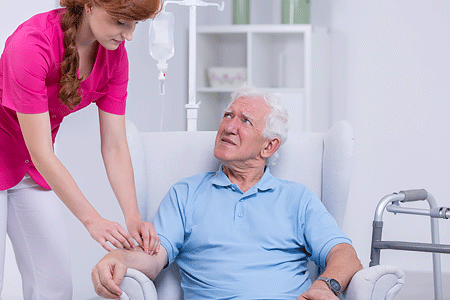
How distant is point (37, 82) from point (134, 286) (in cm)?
54

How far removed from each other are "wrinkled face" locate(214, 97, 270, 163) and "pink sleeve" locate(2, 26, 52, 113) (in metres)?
0.60

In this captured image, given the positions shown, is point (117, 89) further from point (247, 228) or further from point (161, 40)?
point (161, 40)

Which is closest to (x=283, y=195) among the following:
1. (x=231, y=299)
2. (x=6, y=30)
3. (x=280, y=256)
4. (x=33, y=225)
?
(x=280, y=256)

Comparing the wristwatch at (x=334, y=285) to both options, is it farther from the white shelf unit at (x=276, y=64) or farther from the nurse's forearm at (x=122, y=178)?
the white shelf unit at (x=276, y=64)

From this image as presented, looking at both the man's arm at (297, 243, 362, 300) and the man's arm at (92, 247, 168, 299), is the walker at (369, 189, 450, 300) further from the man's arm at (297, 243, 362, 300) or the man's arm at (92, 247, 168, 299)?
the man's arm at (92, 247, 168, 299)

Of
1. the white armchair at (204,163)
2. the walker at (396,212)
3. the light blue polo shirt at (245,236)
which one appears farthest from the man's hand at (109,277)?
the walker at (396,212)

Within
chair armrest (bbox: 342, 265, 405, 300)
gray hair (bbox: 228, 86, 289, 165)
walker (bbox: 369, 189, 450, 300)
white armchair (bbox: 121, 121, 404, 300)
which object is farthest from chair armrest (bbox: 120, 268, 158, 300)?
walker (bbox: 369, 189, 450, 300)

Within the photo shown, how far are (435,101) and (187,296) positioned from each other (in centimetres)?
232

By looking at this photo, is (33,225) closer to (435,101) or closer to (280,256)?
(280,256)

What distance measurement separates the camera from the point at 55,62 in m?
1.23

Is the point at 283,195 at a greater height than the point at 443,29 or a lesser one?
lesser

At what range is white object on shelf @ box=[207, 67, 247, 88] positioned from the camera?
327cm

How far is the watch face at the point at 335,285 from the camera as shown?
4.07 feet

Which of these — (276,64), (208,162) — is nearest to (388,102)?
(276,64)
